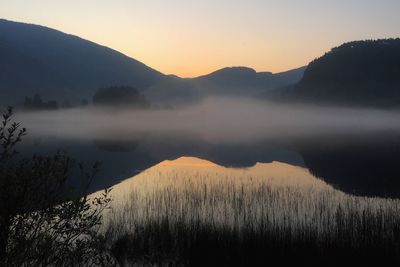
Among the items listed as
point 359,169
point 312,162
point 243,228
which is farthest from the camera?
point 312,162

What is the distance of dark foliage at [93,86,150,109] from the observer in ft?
607

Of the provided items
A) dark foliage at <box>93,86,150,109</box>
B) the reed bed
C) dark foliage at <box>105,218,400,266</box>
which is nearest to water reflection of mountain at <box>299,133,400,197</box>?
the reed bed

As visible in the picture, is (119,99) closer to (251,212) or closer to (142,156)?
(142,156)

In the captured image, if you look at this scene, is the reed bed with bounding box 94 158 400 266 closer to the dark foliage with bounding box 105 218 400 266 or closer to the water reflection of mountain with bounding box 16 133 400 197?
the dark foliage with bounding box 105 218 400 266

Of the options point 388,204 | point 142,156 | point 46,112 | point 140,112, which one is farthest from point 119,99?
point 388,204

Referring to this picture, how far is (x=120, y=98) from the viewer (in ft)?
608

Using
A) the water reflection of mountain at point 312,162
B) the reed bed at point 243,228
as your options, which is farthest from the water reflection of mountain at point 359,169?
the reed bed at point 243,228

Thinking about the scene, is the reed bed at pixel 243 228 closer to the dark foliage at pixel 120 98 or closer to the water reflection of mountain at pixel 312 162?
the water reflection of mountain at pixel 312 162

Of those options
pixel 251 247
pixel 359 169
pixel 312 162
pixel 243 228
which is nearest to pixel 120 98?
pixel 312 162

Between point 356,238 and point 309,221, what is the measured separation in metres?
3.21

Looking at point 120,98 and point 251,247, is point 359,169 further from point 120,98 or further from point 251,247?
point 120,98

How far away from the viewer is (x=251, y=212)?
18.8 meters

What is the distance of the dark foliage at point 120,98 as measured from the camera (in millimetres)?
185125

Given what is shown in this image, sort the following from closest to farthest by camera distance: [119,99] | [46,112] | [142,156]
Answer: [142,156] → [46,112] → [119,99]
